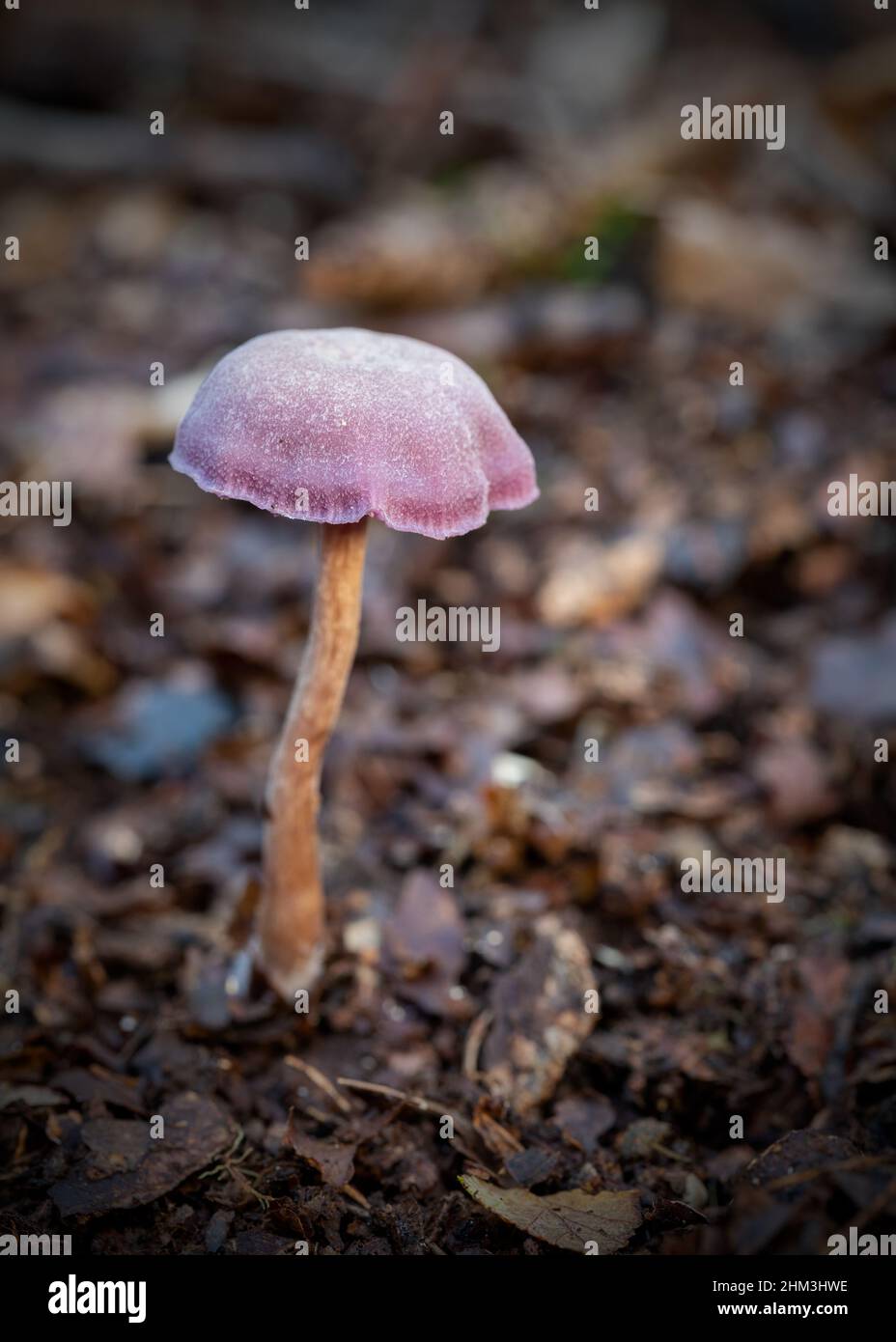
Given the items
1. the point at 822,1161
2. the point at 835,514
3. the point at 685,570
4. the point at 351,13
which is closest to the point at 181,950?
the point at 822,1161

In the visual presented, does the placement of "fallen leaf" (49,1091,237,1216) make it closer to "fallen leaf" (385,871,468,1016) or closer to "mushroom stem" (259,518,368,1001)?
"mushroom stem" (259,518,368,1001)

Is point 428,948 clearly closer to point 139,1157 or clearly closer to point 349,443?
point 139,1157

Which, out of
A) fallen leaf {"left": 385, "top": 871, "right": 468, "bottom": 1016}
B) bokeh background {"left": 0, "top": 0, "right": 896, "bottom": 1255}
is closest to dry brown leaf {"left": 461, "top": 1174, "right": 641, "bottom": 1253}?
bokeh background {"left": 0, "top": 0, "right": 896, "bottom": 1255}

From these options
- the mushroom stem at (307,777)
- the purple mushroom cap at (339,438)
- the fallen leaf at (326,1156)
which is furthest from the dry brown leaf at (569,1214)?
the purple mushroom cap at (339,438)

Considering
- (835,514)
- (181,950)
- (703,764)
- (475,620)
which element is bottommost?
(181,950)

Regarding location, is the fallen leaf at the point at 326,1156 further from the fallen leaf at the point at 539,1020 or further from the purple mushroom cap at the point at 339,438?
the purple mushroom cap at the point at 339,438

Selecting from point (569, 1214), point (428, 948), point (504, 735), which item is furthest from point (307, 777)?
point (504, 735)
